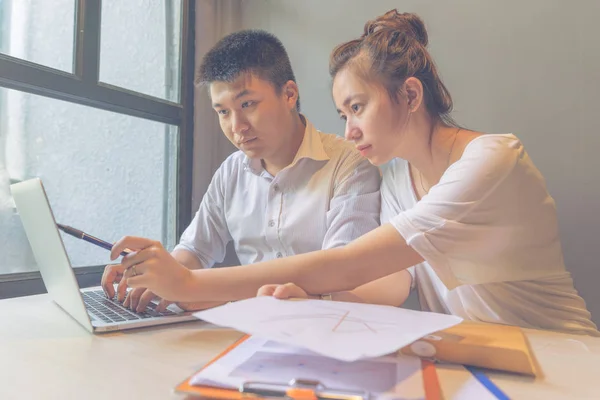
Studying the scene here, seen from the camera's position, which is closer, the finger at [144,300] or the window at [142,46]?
the finger at [144,300]

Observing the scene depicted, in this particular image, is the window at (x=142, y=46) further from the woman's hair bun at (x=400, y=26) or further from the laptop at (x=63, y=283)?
the woman's hair bun at (x=400, y=26)

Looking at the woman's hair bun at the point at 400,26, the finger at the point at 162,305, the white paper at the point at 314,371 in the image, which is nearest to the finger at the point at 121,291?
the finger at the point at 162,305

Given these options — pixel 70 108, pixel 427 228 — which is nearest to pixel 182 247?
pixel 70 108

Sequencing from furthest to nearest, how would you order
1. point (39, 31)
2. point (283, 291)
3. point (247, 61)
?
1. point (39, 31)
2. point (247, 61)
3. point (283, 291)

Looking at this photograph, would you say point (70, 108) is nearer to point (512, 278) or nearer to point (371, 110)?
point (371, 110)

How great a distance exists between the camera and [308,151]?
118cm

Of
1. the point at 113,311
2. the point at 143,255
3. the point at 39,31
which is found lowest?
the point at 113,311

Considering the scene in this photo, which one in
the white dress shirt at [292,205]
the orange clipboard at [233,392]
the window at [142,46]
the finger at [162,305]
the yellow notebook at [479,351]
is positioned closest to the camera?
the orange clipboard at [233,392]

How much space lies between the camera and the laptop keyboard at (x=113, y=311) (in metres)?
0.73

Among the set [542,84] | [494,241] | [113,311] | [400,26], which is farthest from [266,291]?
[542,84]

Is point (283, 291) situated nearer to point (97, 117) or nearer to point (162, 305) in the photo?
point (162, 305)

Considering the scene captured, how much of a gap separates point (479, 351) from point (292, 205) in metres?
0.72

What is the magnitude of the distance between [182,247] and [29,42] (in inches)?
29.5

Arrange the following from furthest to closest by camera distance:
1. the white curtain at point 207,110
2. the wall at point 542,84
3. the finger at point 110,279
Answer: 1. the white curtain at point 207,110
2. the wall at point 542,84
3. the finger at point 110,279
